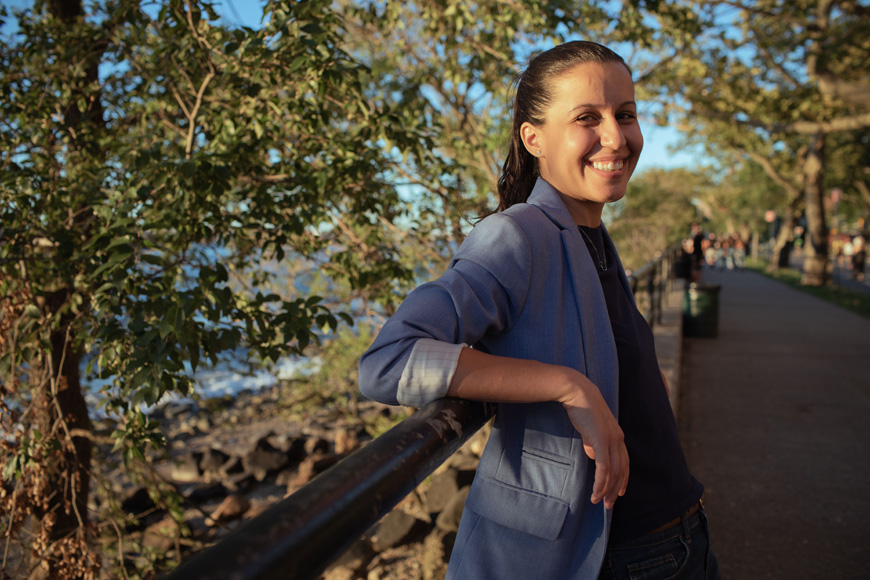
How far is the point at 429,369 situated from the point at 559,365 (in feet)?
0.85

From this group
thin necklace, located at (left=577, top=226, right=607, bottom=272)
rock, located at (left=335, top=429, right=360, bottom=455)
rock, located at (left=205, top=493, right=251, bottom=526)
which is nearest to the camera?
thin necklace, located at (left=577, top=226, right=607, bottom=272)

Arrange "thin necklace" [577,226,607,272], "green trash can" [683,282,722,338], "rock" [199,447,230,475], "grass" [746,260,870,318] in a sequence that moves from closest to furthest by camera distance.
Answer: "thin necklace" [577,226,607,272]
"green trash can" [683,282,722,338]
"rock" [199,447,230,475]
"grass" [746,260,870,318]

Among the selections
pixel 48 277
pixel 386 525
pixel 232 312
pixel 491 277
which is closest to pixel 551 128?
pixel 491 277

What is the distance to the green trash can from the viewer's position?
35.8ft

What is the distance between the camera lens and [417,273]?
240 inches

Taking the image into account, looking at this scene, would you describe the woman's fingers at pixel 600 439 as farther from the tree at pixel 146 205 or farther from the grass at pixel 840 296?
the grass at pixel 840 296

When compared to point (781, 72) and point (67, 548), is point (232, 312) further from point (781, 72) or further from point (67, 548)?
point (781, 72)

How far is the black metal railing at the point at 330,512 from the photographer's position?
2.24ft

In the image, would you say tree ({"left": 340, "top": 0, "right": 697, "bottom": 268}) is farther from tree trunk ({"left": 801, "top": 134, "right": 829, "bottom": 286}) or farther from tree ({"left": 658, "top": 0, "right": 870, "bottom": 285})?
tree trunk ({"left": 801, "top": 134, "right": 829, "bottom": 286})

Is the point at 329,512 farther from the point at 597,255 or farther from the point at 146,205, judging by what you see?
the point at 146,205

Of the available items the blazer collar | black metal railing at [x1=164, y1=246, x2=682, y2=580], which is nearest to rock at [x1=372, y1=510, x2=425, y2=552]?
the blazer collar

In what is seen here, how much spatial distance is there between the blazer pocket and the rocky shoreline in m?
0.39

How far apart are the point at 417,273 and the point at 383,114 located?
2.31 metres

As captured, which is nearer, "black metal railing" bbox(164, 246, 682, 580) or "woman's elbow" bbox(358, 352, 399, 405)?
"black metal railing" bbox(164, 246, 682, 580)
